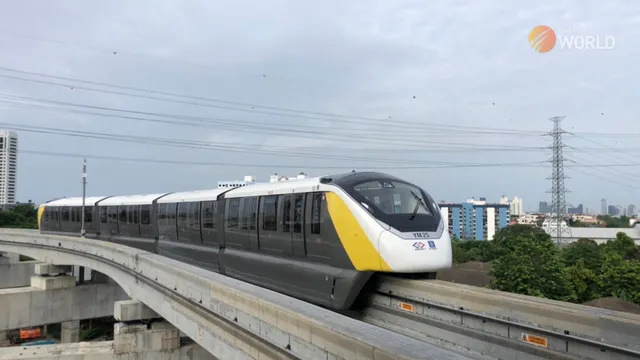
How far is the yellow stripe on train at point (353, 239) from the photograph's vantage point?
9562mm

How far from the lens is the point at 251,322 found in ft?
30.1

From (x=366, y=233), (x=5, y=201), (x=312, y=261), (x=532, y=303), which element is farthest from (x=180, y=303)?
(x=5, y=201)

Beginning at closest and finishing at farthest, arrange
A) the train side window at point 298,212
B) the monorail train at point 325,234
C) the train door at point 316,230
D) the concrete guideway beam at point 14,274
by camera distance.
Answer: the monorail train at point 325,234 < the train door at point 316,230 < the train side window at point 298,212 < the concrete guideway beam at point 14,274

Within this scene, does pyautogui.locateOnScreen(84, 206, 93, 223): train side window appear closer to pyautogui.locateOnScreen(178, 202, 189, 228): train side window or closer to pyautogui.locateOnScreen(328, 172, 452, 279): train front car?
pyautogui.locateOnScreen(178, 202, 189, 228): train side window

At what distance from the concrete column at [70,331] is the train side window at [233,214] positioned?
96.4 feet

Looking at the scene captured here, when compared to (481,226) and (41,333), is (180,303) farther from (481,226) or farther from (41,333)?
(481,226)

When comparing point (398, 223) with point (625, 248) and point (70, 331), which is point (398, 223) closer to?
point (70, 331)

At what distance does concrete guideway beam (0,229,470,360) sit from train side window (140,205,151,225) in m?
3.63

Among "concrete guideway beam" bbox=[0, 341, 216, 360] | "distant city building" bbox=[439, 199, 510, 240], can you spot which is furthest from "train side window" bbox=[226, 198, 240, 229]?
"distant city building" bbox=[439, 199, 510, 240]

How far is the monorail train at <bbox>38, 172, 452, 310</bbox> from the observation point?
383 inches

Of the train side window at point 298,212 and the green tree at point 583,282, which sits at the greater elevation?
the train side window at point 298,212

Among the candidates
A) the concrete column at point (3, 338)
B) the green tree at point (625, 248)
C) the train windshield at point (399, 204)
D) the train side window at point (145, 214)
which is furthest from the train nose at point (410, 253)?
the concrete column at point (3, 338)

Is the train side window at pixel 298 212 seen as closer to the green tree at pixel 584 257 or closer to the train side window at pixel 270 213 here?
the train side window at pixel 270 213

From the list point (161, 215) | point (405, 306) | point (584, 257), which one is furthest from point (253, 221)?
point (584, 257)
